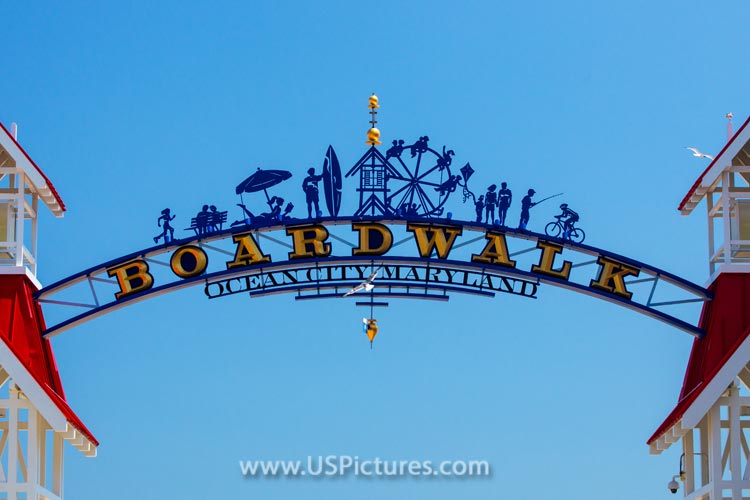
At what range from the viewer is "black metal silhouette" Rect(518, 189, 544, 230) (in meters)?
38.6

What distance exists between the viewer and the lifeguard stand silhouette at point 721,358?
35562 millimetres

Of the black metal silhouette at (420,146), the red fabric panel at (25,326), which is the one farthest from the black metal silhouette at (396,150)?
the red fabric panel at (25,326)

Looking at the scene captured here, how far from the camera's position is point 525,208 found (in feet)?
127

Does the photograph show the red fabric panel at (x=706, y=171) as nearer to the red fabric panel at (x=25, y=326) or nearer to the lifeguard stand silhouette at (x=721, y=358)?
the lifeguard stand silhouette at (x=721, y=358)

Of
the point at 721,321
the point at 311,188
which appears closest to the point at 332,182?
the point at 311,188

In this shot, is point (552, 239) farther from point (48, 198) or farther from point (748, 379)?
point (48, 198)

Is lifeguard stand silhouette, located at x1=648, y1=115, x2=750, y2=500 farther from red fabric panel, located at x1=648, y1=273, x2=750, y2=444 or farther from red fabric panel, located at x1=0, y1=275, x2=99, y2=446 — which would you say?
red fabric panel, located at x1=0, y1=275, x2=99, y2=446

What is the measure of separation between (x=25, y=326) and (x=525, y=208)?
9.61 m

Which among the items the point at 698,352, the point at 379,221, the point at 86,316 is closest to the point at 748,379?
the point at 698,352

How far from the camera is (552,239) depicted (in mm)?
39062

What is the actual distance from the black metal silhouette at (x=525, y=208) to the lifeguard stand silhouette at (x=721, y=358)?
3.16 metres

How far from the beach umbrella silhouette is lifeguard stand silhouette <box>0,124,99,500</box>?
3687mm

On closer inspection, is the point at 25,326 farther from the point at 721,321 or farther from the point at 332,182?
the point at 721,321

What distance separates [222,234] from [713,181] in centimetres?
925
